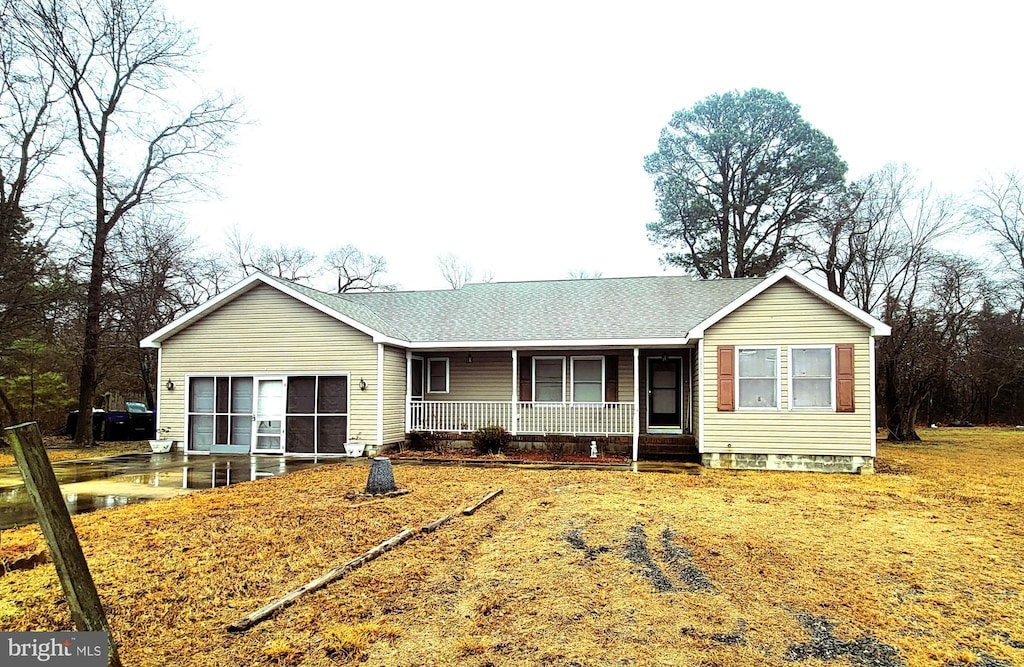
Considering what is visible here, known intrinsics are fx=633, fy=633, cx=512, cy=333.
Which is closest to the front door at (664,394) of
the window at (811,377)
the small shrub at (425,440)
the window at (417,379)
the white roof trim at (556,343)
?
the white roof trim at (556,343)

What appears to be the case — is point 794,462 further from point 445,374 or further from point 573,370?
point 445,374

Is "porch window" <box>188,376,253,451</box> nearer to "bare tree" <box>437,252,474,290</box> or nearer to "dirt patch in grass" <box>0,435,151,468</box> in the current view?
"dirt patch in grass" <box>0,435,151,468</box>

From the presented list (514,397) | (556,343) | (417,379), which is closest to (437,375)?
(417,379)

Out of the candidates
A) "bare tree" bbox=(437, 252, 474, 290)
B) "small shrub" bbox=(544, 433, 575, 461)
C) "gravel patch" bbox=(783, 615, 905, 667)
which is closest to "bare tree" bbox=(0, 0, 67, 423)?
"small shrub" bbox=(544, 433, 575, 461)

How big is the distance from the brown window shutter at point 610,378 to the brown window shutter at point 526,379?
6.42ft

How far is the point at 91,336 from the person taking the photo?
17.3 meters

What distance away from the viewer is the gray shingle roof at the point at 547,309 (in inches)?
620

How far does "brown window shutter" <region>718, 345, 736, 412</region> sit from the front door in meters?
3.43

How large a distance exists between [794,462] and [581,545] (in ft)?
26.8

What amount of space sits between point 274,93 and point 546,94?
986 cm

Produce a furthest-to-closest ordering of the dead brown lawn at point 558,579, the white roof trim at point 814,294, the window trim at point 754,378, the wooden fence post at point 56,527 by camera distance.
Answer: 1. the window trim at point 754,378
2. the white roof trim at point 814,294
3. the dead brown lawn at point 558,579
4. the wooden fence post at point 56,527

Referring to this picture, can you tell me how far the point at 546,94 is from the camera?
2431 centimetres

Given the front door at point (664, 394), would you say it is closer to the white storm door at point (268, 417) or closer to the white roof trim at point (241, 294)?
the white roof trim at point (241, 294)

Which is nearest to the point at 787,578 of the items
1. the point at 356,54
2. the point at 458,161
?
the point at 356,54
